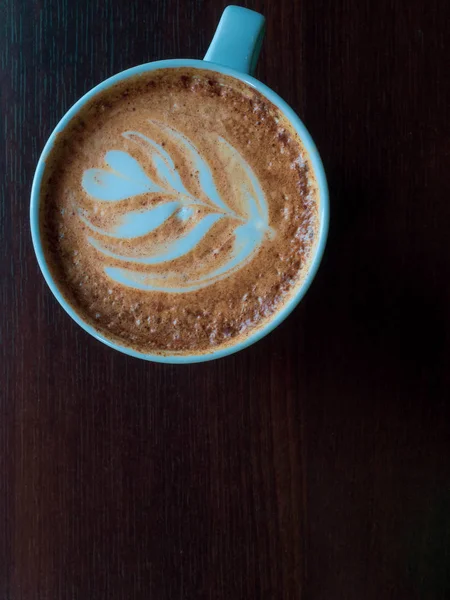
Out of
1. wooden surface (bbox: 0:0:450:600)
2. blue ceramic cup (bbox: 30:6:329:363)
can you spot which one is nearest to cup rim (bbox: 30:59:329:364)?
blue ceramic cup (bbox: 30:6:329:363)

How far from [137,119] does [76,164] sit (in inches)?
3.9

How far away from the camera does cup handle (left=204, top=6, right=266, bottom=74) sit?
0.70 metres

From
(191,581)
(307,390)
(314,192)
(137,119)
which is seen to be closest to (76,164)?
(137,119)

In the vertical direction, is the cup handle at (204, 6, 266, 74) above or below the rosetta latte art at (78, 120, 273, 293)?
above

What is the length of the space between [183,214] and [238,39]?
222mm

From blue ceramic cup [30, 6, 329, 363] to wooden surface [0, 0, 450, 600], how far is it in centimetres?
16

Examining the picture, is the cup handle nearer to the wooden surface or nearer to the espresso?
the espresso

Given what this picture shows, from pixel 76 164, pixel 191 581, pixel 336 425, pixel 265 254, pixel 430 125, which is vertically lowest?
pixel 191 581

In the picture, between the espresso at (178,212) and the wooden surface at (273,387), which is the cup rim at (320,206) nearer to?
the espresso at (178,212)

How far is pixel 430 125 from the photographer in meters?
0.87

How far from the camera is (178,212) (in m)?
0.75

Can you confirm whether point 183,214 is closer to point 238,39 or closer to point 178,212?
point 178,212

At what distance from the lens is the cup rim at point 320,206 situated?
0.71 m

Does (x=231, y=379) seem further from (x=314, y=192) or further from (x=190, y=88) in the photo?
(x=190, y=88)
